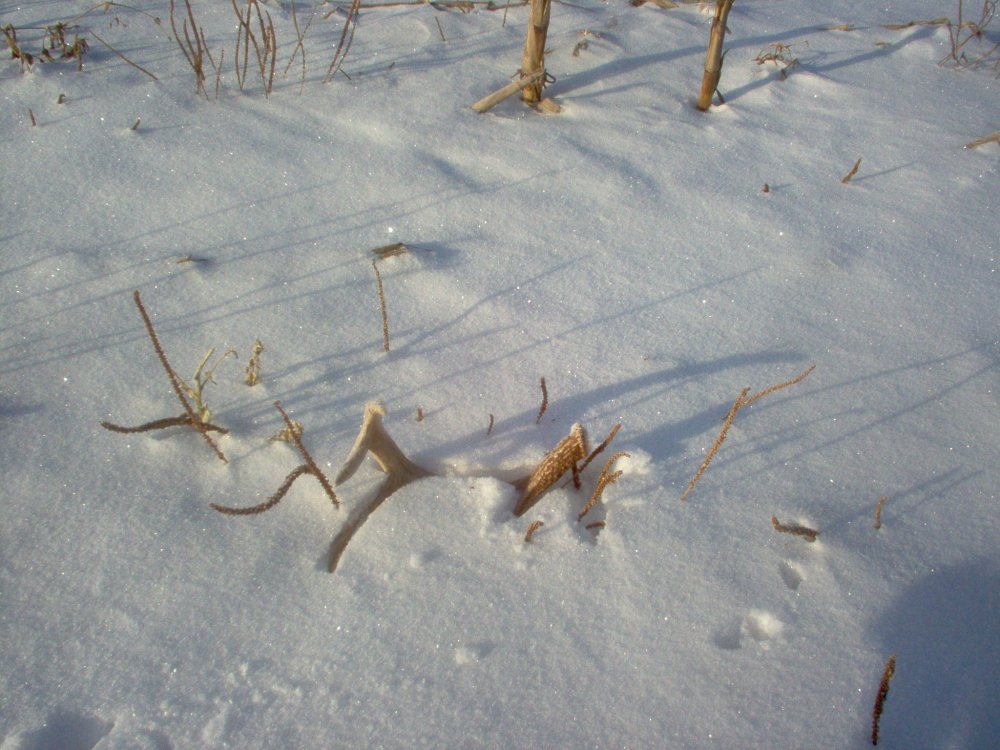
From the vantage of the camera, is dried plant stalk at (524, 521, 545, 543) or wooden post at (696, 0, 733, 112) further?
wooden post at (696, 0, 733, 112)

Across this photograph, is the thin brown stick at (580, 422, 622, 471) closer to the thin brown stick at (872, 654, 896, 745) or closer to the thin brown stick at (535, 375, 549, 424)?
the thin brown stick at (535, 375, 549, 424)

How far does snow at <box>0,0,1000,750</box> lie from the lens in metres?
0.98

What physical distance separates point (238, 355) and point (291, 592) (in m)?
0.56

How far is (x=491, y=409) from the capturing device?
1.35 m

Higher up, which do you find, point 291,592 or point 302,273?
point 302,273

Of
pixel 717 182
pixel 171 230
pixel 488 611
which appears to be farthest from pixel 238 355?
pixel 717 182

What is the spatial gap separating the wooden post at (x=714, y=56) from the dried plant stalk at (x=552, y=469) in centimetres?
164

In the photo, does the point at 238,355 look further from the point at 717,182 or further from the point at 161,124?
the point at 717,182

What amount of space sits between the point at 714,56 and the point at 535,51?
608 millimetres

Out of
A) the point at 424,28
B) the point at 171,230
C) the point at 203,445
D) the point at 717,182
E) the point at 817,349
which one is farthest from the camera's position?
the point at 424,28

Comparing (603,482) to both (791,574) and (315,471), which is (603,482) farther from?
(315,471)

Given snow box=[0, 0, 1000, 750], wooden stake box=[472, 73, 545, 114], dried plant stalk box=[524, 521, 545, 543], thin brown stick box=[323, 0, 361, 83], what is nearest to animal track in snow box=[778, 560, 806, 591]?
snow box=[0, 0, 1000, 750]

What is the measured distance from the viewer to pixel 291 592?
3.50ft

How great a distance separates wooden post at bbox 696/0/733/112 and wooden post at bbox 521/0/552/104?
559 millimetres
